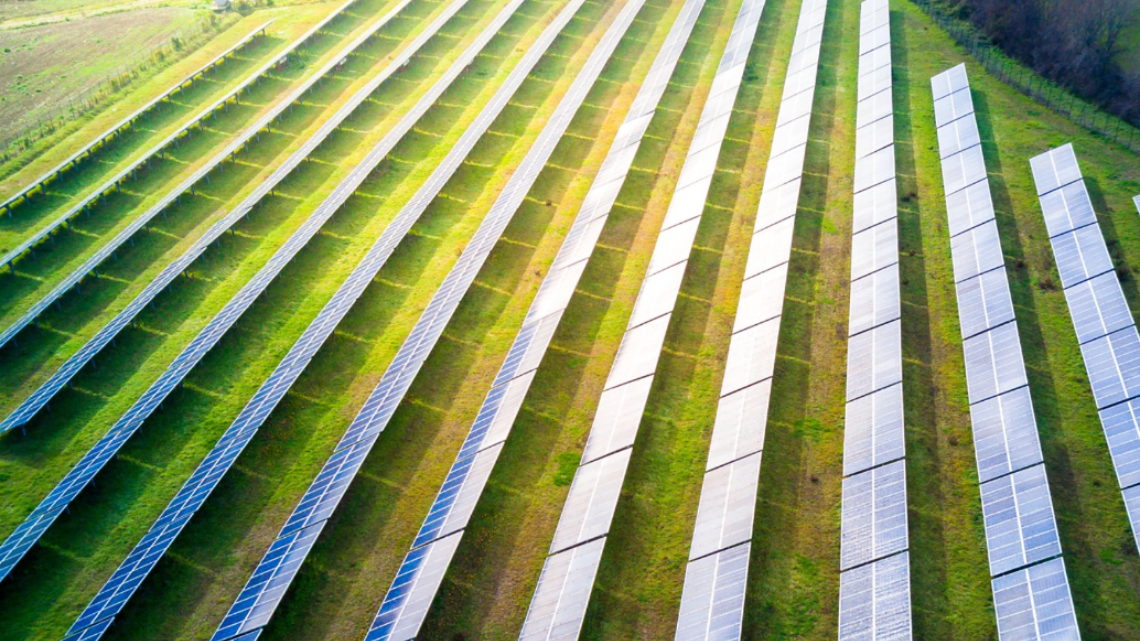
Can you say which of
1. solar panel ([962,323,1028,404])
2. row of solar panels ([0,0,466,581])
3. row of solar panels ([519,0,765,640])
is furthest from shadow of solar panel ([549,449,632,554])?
row of solar panels ([0,0,466,581])

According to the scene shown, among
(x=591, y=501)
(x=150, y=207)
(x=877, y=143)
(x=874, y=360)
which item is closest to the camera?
(x=591, y=501)

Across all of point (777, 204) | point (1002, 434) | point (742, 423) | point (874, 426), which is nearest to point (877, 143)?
point (777, 204)

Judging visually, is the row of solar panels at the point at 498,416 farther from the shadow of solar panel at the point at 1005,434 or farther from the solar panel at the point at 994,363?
the solar panel at the point at 994,363

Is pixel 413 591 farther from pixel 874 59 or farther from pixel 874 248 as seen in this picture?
pixel 874 59

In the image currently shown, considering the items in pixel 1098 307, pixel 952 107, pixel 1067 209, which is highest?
pixel 952 107

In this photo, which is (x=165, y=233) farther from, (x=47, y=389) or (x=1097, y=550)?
(x=1097, y=550)

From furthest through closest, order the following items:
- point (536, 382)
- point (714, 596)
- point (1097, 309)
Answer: point (1097, 309)
point (536, 382)
point (714, 596)
